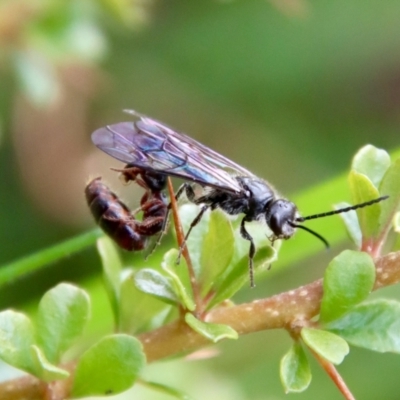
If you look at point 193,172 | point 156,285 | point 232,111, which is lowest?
point 232,111

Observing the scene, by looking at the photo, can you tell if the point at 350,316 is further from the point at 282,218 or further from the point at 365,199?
the point at 282,218

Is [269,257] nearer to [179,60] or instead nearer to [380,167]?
[380,167]

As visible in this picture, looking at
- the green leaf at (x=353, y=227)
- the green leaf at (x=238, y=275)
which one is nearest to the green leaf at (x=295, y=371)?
the green leaf at (x=238, y=275)

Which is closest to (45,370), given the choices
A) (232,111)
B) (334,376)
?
(334,376)

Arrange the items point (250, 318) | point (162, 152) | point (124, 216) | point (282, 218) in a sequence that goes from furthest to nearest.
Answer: point (162, 152) → point (282, 218) → point (124, 216) → point (250, 318)

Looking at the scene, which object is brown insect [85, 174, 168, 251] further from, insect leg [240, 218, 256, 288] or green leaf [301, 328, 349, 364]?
green leaf [301, 328, 349, 364]

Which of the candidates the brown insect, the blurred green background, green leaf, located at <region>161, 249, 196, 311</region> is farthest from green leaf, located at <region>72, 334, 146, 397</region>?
the blurred green background
